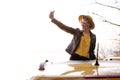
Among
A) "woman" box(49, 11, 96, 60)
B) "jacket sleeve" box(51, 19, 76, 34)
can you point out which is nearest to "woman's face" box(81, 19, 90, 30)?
"woman" box(49, 11, 96, 60)

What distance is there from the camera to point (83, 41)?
460 centimetres

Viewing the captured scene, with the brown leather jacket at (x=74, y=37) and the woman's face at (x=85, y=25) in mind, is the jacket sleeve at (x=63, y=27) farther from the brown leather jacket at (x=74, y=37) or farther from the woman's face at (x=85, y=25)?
the woman's face at (x=85, y=25)

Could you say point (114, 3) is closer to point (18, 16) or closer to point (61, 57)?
point (61, 57)

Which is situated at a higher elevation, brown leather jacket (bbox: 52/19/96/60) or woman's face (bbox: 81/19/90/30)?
woman's face (bbox: 81/19/90/30)

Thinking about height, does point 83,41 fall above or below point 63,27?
below

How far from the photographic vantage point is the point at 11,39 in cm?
508

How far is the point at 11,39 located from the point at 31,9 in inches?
24.1

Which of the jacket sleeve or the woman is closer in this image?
the woman

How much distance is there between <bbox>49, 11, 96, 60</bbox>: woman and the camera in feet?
15.0

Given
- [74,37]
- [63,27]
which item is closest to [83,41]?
[74,37]

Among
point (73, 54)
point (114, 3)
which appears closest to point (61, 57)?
point (73, 54)

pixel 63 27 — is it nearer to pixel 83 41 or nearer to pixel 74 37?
pixel 74 37

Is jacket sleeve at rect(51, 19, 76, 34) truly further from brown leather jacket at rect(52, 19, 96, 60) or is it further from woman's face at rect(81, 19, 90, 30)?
woman's face at rect(81, 19, 90, 30)

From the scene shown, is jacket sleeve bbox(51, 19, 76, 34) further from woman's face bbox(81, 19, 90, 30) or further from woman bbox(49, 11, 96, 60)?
woman's face bbox(81, 19, 90, 30)
